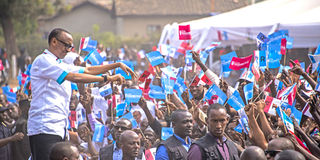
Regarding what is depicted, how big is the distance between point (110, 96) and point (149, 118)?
1.34 metres

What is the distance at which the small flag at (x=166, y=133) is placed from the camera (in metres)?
5.59

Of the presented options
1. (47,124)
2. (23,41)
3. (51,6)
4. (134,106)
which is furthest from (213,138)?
(23,41)

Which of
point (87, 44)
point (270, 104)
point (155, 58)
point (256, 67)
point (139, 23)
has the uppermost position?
point (139, 23)

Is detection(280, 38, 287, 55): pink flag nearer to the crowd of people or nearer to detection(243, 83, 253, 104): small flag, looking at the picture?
the crowd of people

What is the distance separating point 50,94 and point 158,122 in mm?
1873

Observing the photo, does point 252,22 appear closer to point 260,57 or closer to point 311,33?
point 311,33

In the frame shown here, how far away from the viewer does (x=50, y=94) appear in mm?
4648

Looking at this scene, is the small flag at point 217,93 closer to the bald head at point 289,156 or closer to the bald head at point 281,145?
the bald head at point 281,145

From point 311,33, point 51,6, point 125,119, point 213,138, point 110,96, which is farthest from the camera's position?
point 51,6

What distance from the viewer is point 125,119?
5.97 metres

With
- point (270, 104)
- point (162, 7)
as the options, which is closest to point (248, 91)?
point (270, 104)

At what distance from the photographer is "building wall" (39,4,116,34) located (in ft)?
128

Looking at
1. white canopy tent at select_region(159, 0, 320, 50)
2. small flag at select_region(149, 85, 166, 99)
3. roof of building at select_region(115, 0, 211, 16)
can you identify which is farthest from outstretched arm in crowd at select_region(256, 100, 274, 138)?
roof of building at select_region(115, 0, 211, 16)

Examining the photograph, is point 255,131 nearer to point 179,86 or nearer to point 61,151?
point 179,86
